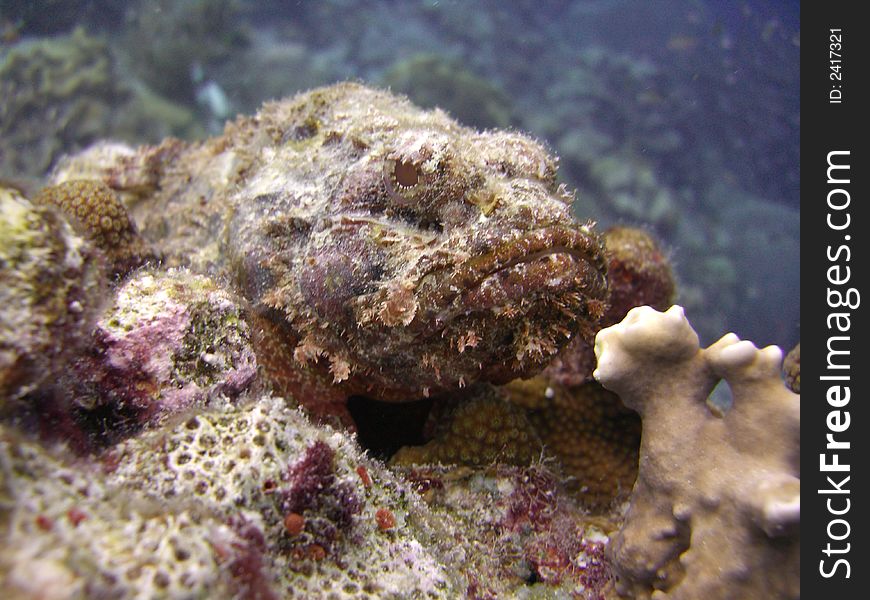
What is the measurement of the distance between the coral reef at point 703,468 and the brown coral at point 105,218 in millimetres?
3432

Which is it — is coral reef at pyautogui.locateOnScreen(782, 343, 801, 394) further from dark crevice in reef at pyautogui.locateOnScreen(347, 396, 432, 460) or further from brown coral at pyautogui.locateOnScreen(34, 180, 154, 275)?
brown coral at pyautogui.locateOnScreen(34, 180, 154, 275)

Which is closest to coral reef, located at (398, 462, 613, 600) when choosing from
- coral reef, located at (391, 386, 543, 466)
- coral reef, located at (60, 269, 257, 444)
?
coral reef, located at (391, 386, 543, 466)

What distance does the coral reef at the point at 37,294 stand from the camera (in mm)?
1760

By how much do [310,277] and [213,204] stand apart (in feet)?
5.71

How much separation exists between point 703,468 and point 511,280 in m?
1.27

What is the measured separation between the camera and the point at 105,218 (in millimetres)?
3990

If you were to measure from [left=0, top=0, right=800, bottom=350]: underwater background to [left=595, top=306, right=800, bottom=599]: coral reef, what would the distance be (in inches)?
396

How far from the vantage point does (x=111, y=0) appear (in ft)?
57.5

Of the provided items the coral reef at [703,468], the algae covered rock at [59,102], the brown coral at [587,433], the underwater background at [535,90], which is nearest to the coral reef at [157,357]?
the coral reef at [703,468]

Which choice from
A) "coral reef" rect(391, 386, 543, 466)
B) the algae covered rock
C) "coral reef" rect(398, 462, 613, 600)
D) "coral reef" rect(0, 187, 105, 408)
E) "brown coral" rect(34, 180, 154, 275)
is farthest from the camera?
the algae covered rock

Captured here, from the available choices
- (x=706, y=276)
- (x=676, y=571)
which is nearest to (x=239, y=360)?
(x=676, y=571)

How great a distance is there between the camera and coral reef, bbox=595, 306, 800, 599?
2.28 meters

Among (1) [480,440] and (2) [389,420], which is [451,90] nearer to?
(2) [389,420]

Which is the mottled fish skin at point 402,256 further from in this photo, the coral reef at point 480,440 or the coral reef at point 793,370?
the coral reef at point 793,370
